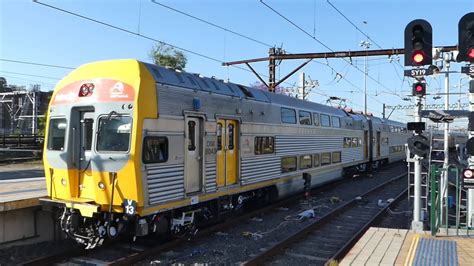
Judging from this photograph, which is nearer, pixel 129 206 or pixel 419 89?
pixel 129 206

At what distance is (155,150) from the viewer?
833 centimetres

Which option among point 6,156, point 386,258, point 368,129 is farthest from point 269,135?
point 6,156

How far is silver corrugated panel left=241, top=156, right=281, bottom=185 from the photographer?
11656mm

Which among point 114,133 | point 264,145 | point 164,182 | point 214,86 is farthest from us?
point 264,145

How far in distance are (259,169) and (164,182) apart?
4409 mm

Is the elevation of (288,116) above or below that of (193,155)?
above

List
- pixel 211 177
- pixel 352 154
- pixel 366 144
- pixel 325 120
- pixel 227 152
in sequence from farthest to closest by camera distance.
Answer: pixel 366 144, pixel 352 154, pixel 325 120, pixel 227 152, pixel 211 177

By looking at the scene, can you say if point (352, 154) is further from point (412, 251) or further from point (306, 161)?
point (412, 251)

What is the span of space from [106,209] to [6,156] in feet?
65.6

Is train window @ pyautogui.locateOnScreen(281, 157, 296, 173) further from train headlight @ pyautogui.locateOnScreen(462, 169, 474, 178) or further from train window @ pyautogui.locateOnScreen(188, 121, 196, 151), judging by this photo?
train headlight @ pyautogui.locateOnScreen(462, 169, 474, 178)

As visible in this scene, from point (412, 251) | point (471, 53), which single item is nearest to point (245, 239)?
point (412, 251)

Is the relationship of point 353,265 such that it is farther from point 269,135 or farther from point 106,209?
point 269,135

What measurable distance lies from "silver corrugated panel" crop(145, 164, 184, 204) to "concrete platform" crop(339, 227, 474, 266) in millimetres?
3563

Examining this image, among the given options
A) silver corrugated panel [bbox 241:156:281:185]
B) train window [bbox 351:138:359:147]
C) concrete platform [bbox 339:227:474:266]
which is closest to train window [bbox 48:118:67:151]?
silver corrugated panel [bbox 241:156:281:185]
